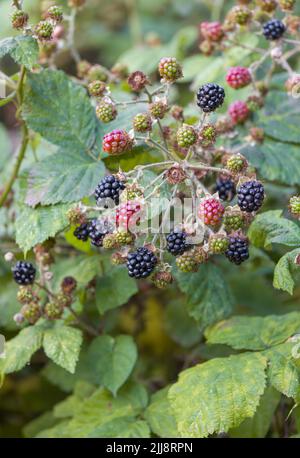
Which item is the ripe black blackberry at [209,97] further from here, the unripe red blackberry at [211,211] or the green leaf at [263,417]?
the green leaf at [263,417]

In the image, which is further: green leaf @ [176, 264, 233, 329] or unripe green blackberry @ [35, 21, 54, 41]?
green leaf @ [176, 264, 233, 329]

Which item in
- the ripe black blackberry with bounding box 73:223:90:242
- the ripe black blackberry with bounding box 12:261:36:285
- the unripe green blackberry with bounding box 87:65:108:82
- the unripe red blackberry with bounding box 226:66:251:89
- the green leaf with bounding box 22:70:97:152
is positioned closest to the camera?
A: the ripe black blackberry with bounding box 73:223:90:242

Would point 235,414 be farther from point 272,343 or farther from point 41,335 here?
point 41,335

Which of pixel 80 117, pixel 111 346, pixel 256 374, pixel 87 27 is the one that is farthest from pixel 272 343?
pixel 87 27

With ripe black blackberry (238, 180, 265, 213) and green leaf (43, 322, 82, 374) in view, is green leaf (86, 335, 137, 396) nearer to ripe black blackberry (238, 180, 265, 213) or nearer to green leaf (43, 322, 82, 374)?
green leaf (43, 322, 82, 374)

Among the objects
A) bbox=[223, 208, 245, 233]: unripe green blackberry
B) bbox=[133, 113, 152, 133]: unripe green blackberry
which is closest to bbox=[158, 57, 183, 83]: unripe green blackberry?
bbox=[133, 113, 152, 133]: unripe green blackberry

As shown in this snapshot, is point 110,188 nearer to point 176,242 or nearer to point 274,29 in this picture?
point 176,242
